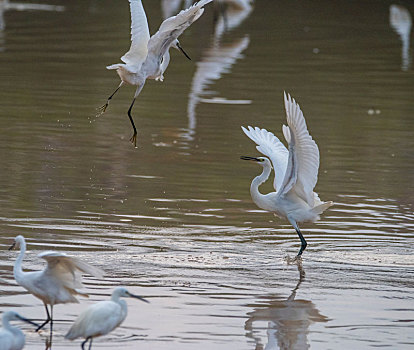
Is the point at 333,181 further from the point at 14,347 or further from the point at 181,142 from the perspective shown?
the point at 14,347

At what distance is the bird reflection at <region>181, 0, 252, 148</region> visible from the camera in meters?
15.6

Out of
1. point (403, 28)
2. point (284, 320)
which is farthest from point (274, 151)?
point (403, 28)

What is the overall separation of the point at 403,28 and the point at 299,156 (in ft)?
62.1

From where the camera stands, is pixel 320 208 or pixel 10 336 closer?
pixel 10 336

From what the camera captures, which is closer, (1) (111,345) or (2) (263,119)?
(1) (111,345)

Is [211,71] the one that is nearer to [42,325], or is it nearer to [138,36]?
[138,36]

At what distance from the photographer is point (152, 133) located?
45.8 ft

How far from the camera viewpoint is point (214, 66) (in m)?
20.2

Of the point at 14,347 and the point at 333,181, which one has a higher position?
the point at 14,347

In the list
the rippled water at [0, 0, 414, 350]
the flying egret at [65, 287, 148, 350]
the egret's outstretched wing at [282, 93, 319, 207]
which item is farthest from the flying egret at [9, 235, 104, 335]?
the egret's outstretched wing at [282, 93, 319, 207]

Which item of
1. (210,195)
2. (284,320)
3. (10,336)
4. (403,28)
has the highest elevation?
(10,336)

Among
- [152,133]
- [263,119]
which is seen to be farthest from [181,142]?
[263,119]

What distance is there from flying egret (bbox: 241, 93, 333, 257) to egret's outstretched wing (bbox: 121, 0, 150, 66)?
1.79 meters

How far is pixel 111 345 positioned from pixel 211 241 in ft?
8.97
